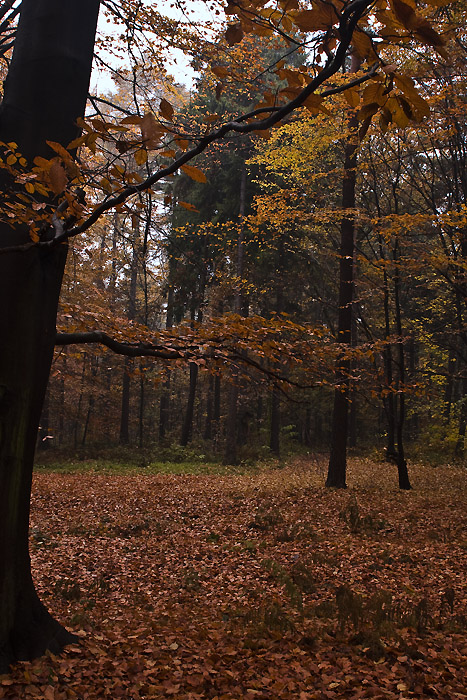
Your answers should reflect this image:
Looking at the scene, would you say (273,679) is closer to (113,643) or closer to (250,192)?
(113,643)

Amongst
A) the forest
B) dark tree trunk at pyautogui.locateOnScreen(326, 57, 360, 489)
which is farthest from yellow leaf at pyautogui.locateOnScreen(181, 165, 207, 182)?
dark tree trunk at pyautogui.locateOnScreen(326, 57, 360, 489)

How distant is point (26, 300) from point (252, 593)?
4217mm

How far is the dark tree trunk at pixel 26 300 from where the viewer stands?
10.7 ft

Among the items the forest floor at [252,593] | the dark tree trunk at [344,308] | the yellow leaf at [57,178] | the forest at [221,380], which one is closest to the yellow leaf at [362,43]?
the forest at [221,380]

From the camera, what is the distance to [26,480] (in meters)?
3.40

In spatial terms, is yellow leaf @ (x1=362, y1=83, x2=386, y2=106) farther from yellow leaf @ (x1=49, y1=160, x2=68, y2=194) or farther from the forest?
yellow leaf @ (x1=49, y1=160, x2=68, y2=194)

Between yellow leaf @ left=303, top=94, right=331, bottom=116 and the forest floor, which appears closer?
yellow leaf @ left=303, top=94, right=331, bottom=116

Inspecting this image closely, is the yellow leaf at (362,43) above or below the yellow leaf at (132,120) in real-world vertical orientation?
above

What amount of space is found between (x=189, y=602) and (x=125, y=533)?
293cm

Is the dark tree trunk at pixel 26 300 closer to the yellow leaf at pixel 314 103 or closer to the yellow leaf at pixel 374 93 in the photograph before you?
the yellow leaf at pixel 314 103

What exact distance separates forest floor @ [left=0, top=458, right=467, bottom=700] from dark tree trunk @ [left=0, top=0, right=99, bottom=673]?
0.41 m

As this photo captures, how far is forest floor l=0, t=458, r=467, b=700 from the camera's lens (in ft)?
11.4

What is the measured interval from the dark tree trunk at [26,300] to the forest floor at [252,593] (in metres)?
0.41

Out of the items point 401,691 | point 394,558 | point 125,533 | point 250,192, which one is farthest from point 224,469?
point 401,691
